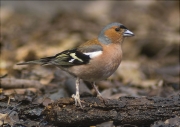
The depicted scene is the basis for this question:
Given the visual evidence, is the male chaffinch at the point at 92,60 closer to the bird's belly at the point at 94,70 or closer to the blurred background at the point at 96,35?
the bird's belly at the point at 94,70

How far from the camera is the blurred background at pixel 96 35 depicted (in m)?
7.23

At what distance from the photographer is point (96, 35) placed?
11.1 meters

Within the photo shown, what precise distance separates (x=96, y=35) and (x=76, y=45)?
128cm

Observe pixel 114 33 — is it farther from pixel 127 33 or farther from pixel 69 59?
pixel 69 59

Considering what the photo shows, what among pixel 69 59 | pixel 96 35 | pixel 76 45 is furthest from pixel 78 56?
pixel 96 35

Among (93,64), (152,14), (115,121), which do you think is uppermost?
(152,14)

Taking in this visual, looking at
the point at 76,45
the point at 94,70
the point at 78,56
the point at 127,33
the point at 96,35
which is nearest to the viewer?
the point at 94,70

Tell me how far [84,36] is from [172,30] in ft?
9.10

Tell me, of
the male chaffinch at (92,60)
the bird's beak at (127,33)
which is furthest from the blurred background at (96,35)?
the bird's beak at (127,33)

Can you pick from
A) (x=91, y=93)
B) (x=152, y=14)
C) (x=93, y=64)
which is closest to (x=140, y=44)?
(x=152, y=14)

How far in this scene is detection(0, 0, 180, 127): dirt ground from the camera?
251 inches

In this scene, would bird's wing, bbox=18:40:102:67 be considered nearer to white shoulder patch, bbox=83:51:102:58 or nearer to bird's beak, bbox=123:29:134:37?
white shoulder patch, bbox=83:51:102:58

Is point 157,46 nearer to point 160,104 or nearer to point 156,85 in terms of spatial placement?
point 156,85

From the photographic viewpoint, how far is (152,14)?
45.0ft
